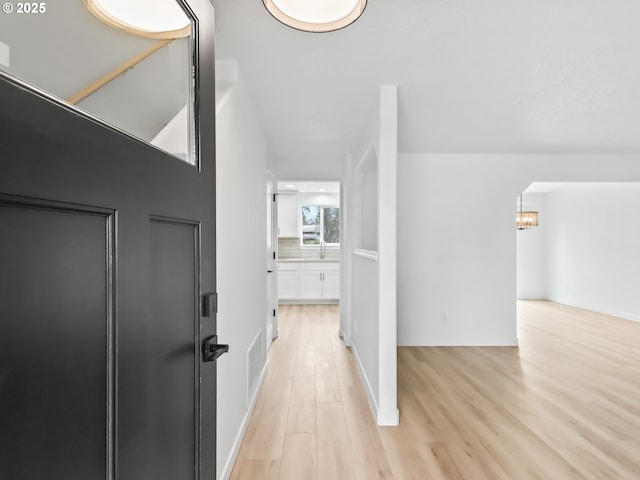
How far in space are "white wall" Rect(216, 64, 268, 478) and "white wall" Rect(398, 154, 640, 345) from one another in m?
2.21

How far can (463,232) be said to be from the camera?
14.2ft

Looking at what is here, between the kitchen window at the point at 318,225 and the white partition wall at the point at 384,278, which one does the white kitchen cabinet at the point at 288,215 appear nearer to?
the kitchen window at the point at 318,225

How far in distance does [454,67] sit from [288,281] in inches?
202

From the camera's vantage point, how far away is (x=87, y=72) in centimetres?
61

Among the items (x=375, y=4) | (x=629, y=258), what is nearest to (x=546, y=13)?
(x=375, y=4)

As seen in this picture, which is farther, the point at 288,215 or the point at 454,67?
the point at 288,215

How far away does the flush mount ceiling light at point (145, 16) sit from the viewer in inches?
25.7

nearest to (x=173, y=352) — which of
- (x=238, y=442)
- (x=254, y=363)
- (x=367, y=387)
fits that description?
(x=238, y=442)

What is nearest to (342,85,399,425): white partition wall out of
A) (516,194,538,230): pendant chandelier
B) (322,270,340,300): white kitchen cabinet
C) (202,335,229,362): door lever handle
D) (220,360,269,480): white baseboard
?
(220,360,269,480): white baseboard

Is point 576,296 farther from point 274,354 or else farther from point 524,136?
point 274,354

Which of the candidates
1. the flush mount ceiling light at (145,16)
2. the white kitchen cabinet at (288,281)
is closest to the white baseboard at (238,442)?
the flush mount ceiling light at (145,16)

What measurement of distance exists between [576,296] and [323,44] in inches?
276

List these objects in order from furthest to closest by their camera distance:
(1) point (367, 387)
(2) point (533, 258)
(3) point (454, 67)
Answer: (2) point (533, 258), (1) point (367, 387), (3) point (454, 67)

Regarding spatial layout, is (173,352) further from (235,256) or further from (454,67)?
(454,67)
